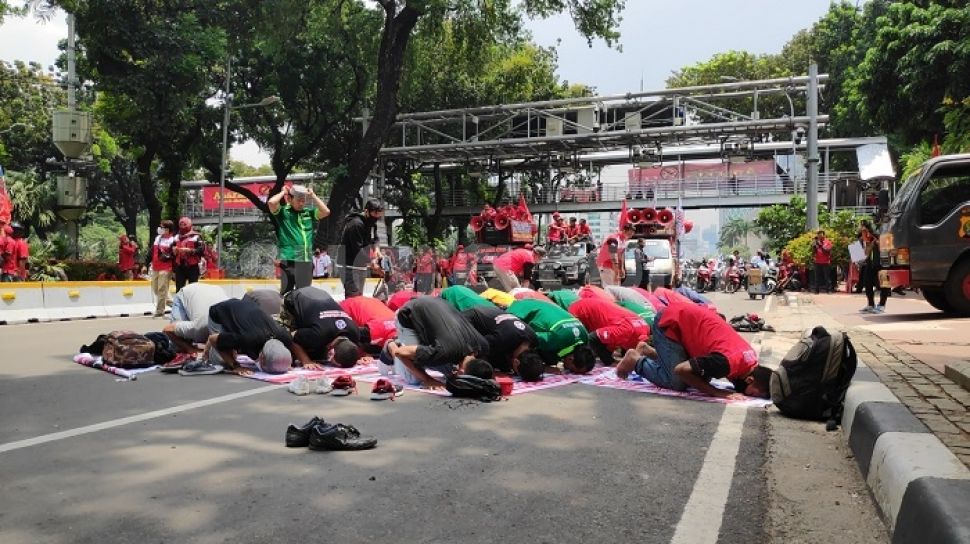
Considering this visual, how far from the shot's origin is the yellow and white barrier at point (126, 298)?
15.0 m

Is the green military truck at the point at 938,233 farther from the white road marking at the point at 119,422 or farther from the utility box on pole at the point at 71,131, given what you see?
the utility box on pole at the point at 71,131

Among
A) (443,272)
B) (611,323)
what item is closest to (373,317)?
(611,323)

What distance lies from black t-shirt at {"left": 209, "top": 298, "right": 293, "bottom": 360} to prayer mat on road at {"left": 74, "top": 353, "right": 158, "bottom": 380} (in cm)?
75

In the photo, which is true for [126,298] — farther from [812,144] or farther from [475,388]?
[812,144]

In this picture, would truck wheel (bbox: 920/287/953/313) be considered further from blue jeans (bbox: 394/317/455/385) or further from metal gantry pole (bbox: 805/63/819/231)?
metal gantry pole (bbox: 805/63/819/231)

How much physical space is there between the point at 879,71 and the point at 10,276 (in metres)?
22.4

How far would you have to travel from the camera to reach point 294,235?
9.25 meters

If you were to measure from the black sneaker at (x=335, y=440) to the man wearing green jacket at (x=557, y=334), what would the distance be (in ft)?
9.60

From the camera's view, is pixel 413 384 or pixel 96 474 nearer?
pixel 96 474

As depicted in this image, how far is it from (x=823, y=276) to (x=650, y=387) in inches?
673

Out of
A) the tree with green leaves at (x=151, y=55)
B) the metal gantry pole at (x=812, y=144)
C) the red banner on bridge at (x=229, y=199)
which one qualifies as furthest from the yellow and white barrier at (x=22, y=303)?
the red banner on bridge at (x=229, y=199)

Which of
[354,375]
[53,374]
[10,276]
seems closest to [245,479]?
[354,375]

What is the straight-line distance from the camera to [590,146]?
26.5m

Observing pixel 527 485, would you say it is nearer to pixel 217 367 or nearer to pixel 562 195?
pixel 217 367
